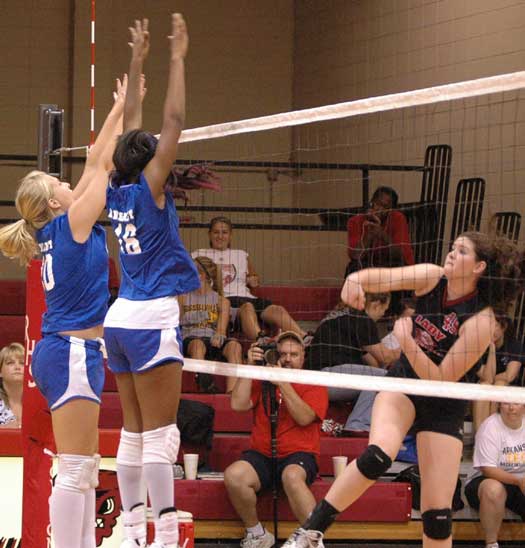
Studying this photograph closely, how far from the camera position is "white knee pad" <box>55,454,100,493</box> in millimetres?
4734

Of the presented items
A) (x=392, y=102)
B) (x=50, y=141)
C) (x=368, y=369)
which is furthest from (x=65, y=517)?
(x=368, y=369)

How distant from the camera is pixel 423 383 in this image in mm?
4777

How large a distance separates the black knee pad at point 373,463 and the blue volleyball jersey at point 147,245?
1.04 m

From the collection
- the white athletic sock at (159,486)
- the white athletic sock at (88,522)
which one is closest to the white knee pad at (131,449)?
the white athletic sock at (159,486)

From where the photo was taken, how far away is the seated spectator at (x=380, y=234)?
28.0 feet

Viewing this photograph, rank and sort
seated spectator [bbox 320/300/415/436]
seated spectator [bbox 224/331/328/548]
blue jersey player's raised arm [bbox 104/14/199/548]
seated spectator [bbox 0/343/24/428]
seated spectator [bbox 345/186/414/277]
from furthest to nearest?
seated spectator [bbox 345/186/414/277], seated spectator [bbox 320/300/415/436], seated spectator [bbox 0/343/24/428], seated spectator [bbox 224/331/328/548], blue jersey player's raised arm [bbox 104/14/199/548]

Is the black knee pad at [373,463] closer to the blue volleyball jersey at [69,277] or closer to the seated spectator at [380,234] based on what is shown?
the blue volleyball jersey at [69,277]

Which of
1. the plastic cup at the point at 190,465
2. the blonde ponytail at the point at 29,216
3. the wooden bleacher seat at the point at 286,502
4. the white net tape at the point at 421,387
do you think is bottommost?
the wooden bleacher seat at the point at 286,502

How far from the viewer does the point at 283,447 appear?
23.7 feet

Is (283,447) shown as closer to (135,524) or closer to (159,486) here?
(135,524)

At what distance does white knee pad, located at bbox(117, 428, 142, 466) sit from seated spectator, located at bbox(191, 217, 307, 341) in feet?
12.0

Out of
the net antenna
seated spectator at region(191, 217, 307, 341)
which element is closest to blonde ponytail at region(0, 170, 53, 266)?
the net antenna

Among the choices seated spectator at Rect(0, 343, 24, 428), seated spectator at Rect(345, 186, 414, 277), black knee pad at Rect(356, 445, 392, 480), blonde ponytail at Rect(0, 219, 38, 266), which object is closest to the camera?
black knee pad at Rect(356, 445, 392, 480)

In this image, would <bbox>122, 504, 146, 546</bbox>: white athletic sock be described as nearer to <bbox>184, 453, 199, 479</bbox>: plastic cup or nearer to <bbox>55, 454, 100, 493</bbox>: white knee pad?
<bbox>55, 454, 100, 493</bbox>: white knee pad
